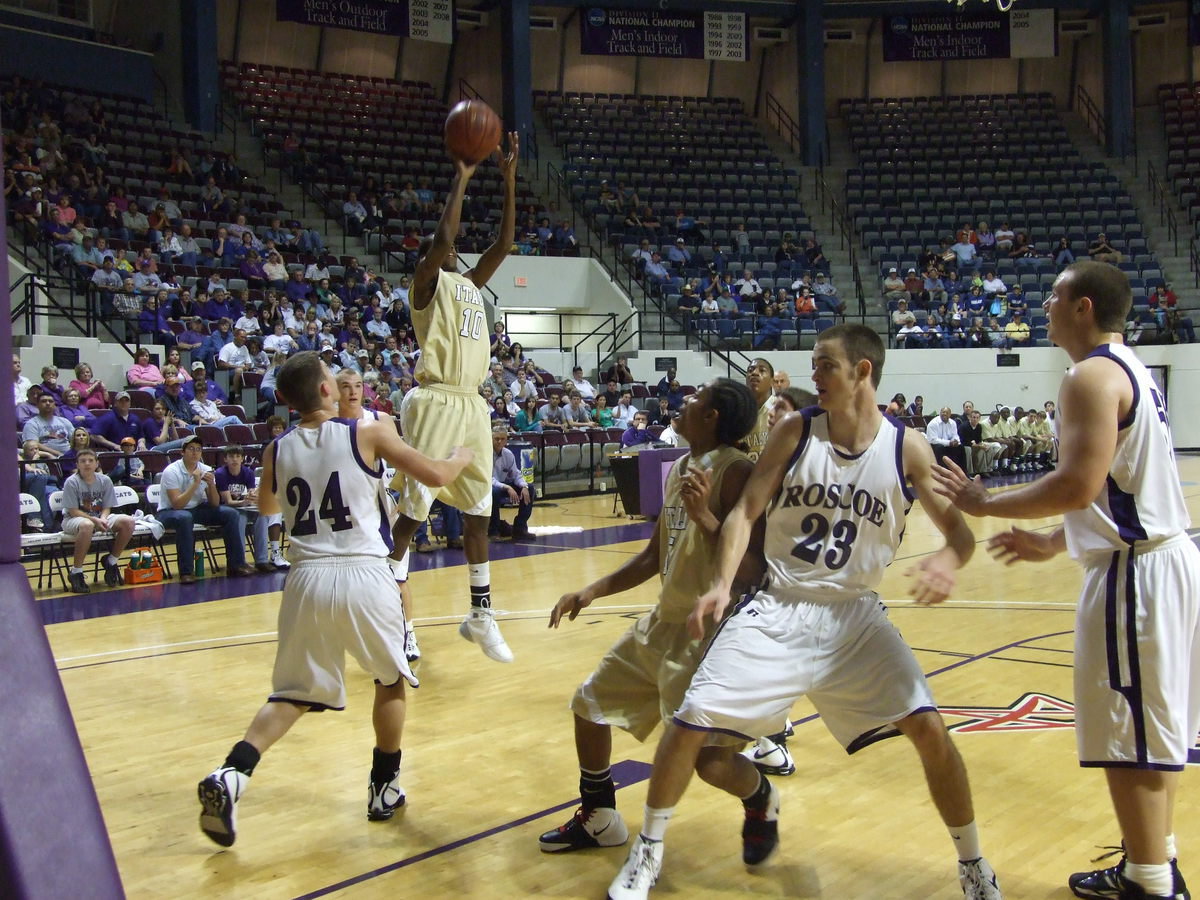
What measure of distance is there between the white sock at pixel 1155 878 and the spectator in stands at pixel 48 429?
1014 cm

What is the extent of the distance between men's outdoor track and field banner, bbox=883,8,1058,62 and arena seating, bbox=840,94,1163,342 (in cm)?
166

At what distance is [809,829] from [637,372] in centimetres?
1672

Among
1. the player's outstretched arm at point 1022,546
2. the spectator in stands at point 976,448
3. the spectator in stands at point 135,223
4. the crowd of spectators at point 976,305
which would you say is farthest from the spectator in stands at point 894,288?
the player's outstretched arm at point 1022,546

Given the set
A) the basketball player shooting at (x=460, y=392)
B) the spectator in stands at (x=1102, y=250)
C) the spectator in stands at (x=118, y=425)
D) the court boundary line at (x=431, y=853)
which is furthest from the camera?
the spectator in stands at (x=1102, y=250)

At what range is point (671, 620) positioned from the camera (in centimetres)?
337

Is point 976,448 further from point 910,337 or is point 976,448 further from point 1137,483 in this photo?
point 1137,483

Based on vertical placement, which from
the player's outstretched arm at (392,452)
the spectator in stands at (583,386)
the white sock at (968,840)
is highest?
the spectator in stands at (583,386)

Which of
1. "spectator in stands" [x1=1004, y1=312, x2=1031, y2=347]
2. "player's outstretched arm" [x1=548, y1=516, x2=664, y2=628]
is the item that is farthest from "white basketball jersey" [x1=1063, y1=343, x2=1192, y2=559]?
"spectator in stands" [x1=1004, y1=312, x2=1031, y2=347]

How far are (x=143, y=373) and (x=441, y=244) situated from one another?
358 inches

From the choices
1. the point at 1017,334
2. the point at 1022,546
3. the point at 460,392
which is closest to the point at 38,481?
the point at 460,392

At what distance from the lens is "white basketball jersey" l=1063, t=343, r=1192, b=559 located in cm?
289

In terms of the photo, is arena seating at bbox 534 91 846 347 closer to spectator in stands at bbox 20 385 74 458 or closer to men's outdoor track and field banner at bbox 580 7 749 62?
men's outdoor track and field banner at bbox 580 7 749 62

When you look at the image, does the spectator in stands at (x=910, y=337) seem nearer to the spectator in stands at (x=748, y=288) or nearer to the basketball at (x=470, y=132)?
the spectator in stands at (x=748, y=288)

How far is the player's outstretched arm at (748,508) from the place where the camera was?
3014mm
